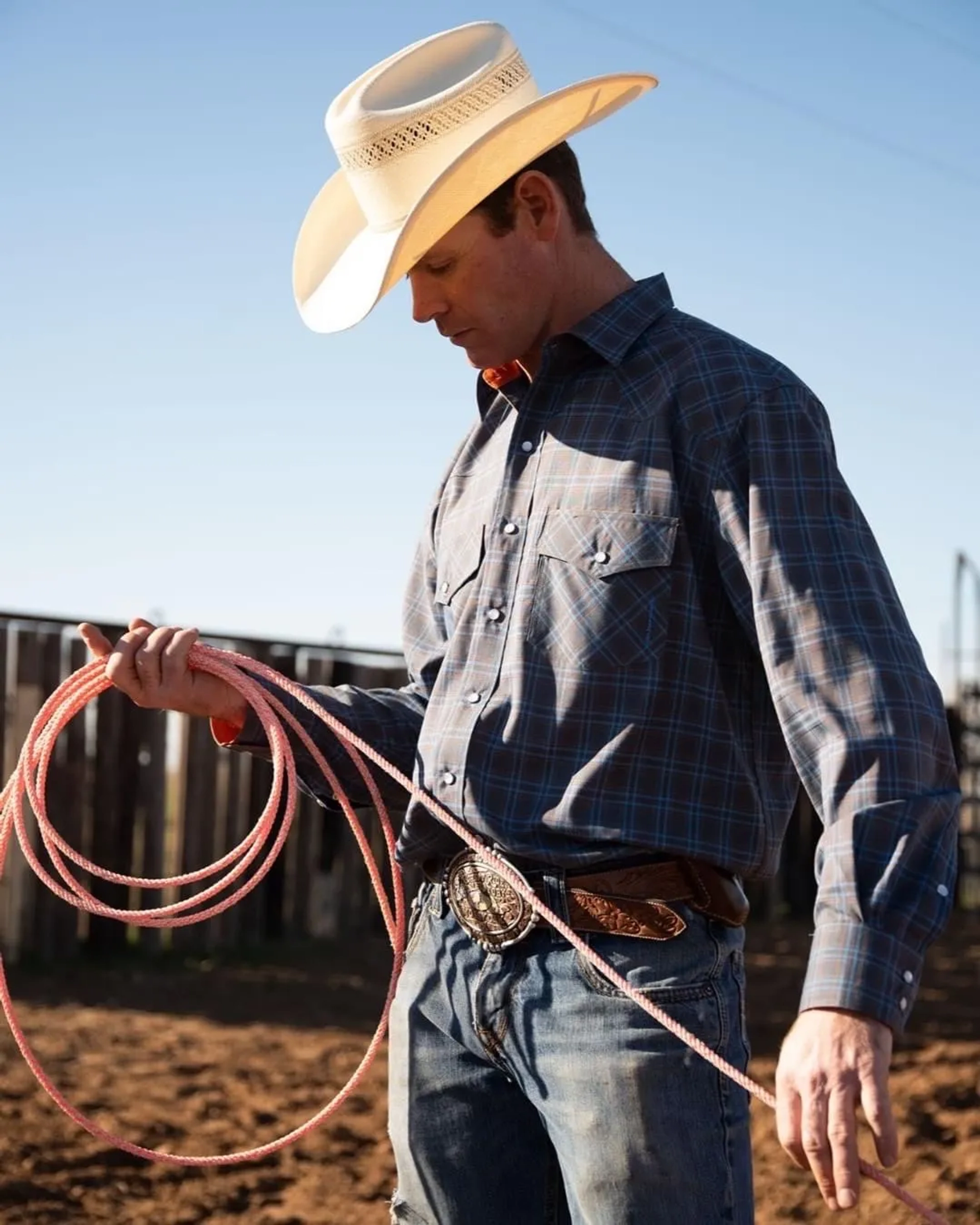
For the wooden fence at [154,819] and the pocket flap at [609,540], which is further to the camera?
the wooden fence at [154,819]

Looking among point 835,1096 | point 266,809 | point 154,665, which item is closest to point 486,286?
point 154,665

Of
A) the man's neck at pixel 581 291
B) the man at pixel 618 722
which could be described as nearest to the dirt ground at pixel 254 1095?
the man at pixel 618 722

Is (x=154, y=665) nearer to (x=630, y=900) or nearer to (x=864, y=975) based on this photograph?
(x=630, y=900)

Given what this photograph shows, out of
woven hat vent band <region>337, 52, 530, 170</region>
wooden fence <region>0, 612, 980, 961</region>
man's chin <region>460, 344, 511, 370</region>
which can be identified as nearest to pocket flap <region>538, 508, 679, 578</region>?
man's chin <region>460, 344, 511, 370</region>

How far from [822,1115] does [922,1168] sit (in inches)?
137

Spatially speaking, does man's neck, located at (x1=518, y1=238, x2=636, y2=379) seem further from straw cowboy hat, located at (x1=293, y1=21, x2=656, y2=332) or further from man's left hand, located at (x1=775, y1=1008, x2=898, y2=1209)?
man's left hand, located at (x1=775, y1=1008, x2=898, y2=1209)

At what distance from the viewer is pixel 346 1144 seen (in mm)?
4691

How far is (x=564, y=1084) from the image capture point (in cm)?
187

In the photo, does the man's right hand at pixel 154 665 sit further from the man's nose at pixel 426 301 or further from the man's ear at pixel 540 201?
the man's ear at pixel 540 201

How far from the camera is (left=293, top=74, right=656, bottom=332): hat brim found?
2031mm

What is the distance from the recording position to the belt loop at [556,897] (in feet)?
6.27

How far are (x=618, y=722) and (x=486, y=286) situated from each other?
2.06 ft

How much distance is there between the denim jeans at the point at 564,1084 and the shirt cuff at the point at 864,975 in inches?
10.6

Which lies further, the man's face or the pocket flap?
the man's face
